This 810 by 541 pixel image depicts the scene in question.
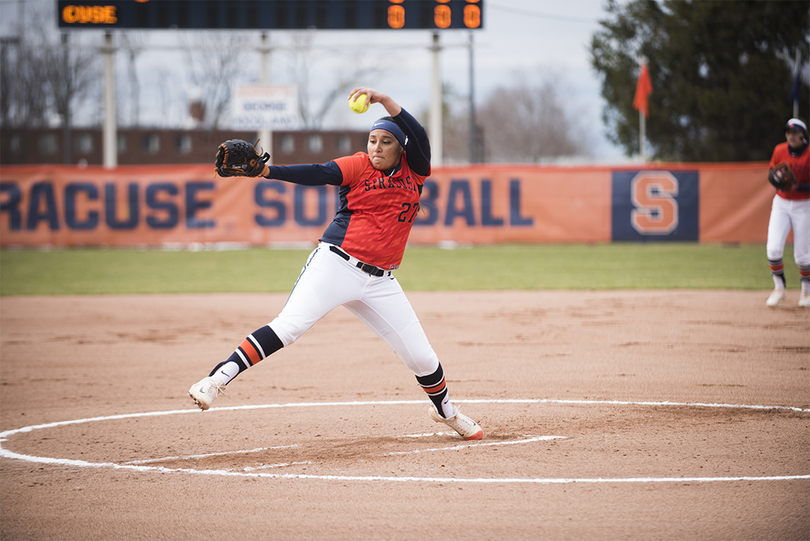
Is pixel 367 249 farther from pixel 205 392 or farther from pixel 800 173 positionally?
pixel 800 173

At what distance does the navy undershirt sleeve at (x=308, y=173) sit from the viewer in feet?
15.0

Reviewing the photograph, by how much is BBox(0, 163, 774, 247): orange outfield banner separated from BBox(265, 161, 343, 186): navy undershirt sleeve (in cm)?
1688

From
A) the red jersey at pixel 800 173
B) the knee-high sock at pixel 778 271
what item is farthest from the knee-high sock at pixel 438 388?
the knee-high sock at pixel 778 271

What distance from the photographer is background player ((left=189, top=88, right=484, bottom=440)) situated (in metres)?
4.75

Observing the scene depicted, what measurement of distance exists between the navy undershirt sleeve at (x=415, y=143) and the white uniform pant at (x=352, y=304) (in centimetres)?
75

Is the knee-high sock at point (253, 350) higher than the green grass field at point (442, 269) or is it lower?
higher

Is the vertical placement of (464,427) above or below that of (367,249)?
below

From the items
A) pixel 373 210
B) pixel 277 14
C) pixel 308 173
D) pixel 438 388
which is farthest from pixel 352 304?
pixel 277 14

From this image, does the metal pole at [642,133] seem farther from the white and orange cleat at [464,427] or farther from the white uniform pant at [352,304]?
the white uniform pant at [352,304]

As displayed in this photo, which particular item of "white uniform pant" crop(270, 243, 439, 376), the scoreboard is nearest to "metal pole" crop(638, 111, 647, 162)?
the scoreboard

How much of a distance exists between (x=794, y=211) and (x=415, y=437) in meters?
8.04

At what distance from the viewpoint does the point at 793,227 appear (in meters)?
10.9

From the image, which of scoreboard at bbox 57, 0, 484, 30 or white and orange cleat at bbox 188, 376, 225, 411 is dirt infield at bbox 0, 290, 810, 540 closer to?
white and orange cleat at bbox 188, 376, 225, 411

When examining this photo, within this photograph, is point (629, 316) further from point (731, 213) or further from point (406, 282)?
point (731, 213)
